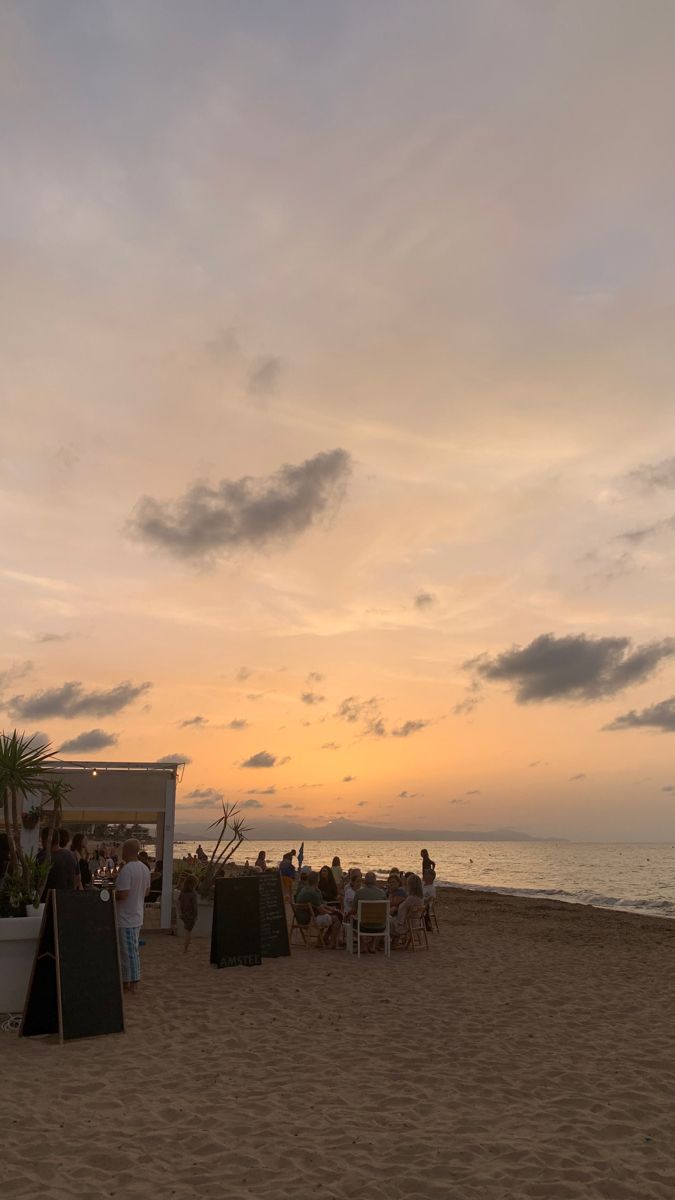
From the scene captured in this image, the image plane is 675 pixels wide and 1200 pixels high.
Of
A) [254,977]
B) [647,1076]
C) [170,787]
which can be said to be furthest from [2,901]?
[170,787]

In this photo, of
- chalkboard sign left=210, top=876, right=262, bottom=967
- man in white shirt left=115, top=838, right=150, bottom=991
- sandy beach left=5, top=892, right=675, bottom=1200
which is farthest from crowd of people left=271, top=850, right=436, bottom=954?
man in white shirt left=115, top=838, right=150, bottom=991

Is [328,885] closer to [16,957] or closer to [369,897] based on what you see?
[369,897]

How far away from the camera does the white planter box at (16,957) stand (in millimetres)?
6652

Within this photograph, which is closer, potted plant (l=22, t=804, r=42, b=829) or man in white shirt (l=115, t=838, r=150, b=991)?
man in white shirt (l=115, t=838, r=150, b=991)

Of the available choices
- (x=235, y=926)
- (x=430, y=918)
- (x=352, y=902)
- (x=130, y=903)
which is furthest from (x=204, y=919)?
(x=130, y=903)

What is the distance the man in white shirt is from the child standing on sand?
2.99m

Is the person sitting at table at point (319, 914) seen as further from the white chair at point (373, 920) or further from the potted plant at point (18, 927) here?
the potted plant at point (18, 927)

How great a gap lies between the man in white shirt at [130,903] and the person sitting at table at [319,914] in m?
4.00

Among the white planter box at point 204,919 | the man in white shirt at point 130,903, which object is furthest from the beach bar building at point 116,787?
the man in white shirt at point 130,903

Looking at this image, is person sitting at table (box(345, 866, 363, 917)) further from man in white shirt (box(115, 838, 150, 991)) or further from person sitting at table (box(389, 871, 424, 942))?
man in white shirt (box(115, 838, 150, 991))

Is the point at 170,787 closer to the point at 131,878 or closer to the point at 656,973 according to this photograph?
the point at 131,878

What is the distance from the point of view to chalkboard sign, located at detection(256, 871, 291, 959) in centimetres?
1049

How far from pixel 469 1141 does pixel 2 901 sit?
4247mm

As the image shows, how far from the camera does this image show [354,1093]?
521 centimetres
